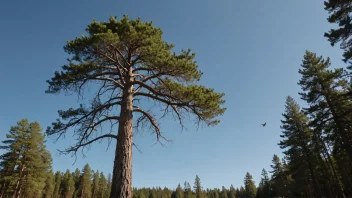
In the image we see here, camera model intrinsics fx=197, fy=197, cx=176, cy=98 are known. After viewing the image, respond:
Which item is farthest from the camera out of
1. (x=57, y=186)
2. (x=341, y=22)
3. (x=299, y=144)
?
(x=57, y=186)

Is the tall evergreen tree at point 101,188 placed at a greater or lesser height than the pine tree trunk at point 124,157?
greater

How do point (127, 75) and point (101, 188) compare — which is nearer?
point (127, 75)

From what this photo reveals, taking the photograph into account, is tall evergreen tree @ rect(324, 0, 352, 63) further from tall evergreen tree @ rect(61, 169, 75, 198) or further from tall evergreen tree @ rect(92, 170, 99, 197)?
tall evergreen tree @ rect(92, 170, 99, 197)

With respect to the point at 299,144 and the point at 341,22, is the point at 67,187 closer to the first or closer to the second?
the point at 299,144

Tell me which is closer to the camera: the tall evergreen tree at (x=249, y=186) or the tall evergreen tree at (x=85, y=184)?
the tall evergreen tree at (x=85, y=184)

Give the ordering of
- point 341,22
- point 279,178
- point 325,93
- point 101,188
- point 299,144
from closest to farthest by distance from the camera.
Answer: point 341,22 → point 325,93 → point 299,144 → point 279,178 → point 101,188

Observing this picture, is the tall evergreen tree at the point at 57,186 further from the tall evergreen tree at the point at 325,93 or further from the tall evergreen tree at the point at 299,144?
the tall evergreen tree at the point at 325,93

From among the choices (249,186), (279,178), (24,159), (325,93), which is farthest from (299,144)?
(249,186)

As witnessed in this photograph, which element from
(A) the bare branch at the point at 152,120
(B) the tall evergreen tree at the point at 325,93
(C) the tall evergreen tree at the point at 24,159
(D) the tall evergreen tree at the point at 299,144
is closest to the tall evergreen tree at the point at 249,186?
(D) the tall evergreen tree at the point at 299,144

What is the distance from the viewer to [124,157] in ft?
21.4

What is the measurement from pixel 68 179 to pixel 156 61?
3287 inches

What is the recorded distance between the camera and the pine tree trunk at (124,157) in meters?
5.93

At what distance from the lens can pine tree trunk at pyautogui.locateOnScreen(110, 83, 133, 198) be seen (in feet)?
19.4

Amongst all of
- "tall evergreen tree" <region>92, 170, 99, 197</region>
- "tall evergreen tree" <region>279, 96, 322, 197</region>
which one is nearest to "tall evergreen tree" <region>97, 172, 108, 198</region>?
"tall evergreen tree" <region>92, 170, 99, 197</region>
